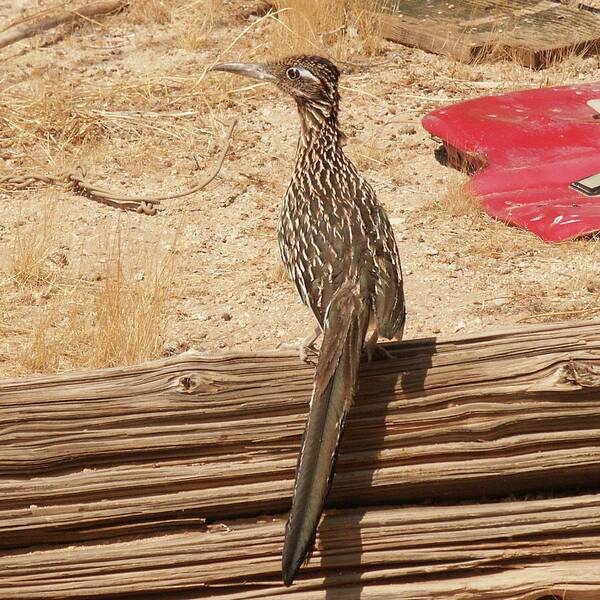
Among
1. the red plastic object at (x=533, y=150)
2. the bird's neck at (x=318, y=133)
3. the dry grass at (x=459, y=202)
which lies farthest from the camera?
the dry grass at (x=459, y=202)

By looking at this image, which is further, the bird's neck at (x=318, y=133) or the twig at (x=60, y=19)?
the twig at (x=60, y=19)

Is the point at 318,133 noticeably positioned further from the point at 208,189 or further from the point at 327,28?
the point at 327,28

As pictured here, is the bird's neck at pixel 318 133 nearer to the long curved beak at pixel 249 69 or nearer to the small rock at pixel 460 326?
the long curved beak at pixel 249 69

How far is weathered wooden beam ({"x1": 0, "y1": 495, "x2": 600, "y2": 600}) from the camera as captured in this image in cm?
413

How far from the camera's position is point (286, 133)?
30.3 feet

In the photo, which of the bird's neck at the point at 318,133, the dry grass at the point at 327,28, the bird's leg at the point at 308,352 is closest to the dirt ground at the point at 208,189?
the dry grass at the point at 327,28

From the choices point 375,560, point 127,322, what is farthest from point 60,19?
point 375,560

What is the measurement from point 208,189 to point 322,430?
15.7 feet

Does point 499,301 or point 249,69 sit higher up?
point 249,69

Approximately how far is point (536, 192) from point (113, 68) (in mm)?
4493

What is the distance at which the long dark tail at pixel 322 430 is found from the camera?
3715 mm

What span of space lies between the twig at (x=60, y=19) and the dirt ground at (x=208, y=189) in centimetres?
12

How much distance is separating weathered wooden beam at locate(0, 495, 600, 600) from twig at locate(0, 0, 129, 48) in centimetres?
760

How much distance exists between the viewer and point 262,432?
4.18 metres
